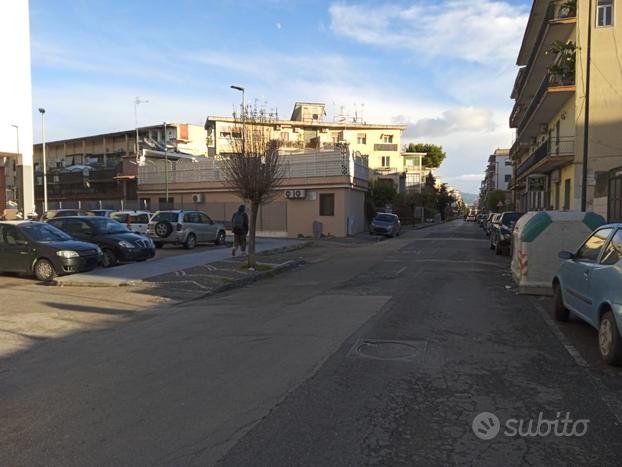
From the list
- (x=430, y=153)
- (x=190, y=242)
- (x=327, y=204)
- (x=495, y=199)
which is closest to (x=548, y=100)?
(x=327, y=204)

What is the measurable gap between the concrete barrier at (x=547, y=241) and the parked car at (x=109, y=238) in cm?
1175

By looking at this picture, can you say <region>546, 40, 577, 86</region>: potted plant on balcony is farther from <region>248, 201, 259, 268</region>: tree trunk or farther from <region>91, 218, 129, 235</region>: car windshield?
<region>91, 218, 129, 235</region>: car windshield

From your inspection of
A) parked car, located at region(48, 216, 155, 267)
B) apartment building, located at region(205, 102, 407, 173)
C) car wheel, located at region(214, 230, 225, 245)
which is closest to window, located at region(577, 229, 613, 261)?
parked car, located at region(48, 216, 155, 267)

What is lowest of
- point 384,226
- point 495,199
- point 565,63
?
point 384,226

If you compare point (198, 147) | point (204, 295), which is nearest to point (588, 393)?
point (204, 295)

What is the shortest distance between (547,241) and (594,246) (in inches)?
150

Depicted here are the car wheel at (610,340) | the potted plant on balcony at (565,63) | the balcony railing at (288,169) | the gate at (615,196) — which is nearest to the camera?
the car wheel at (610,340)

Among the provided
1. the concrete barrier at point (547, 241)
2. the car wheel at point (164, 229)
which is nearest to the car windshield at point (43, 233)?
the car wheel at point (164, 229)

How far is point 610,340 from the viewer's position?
612cm

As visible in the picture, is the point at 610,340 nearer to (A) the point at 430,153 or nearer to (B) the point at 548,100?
(B) the point at 548,100

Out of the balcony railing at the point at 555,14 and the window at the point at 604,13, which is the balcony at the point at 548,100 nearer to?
the balcony railing at the point at 555,14

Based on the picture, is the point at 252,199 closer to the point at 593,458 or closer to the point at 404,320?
the point at 404,320

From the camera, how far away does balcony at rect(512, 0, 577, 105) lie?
29.0 m

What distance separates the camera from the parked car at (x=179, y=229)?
23.9m
